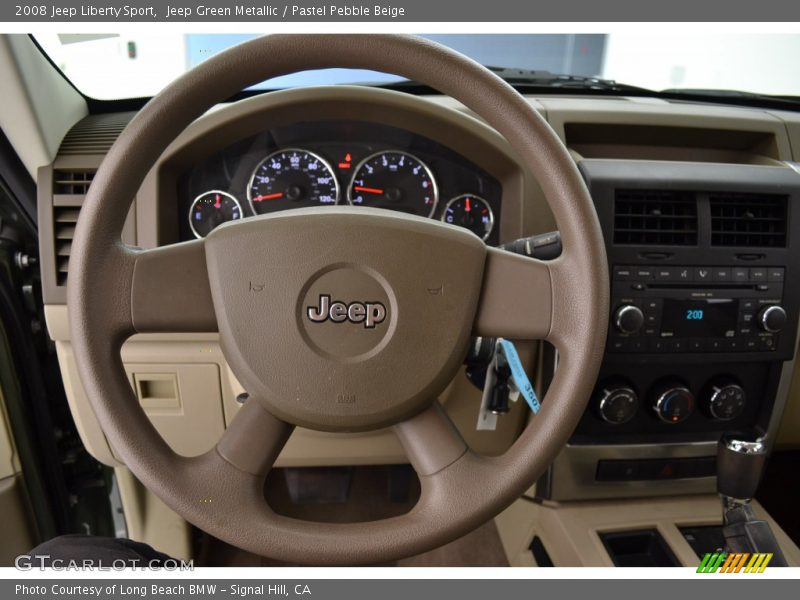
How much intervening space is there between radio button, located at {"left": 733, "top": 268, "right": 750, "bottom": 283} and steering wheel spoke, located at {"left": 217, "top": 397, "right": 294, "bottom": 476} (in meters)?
0.85

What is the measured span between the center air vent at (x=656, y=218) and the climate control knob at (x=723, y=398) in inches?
12.1

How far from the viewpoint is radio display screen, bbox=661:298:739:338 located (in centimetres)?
100

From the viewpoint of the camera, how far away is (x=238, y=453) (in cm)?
67

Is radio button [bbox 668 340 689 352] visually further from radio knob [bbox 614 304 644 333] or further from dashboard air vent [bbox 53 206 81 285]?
dashboard air vent [bbox 53 206 81 285]

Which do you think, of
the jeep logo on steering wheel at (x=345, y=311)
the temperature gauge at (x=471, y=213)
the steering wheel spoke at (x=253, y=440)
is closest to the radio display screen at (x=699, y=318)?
the temperature gauge at (x=471, y=213)

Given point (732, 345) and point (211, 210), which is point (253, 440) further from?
point (732, 345)

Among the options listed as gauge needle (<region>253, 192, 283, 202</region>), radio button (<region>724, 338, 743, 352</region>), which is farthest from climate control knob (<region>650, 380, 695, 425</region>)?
gauge needle (<region>253, 192, 283, 202</region>)

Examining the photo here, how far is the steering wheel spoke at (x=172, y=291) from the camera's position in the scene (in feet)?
2.13

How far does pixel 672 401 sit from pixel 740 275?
267mm

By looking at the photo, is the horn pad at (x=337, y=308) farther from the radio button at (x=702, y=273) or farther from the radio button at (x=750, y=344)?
the radio button at (x=750, y=344)

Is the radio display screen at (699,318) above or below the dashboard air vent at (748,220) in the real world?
below

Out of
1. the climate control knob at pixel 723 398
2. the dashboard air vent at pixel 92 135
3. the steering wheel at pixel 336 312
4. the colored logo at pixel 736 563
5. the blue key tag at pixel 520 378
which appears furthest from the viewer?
the climate control knob at pixel 723 398
